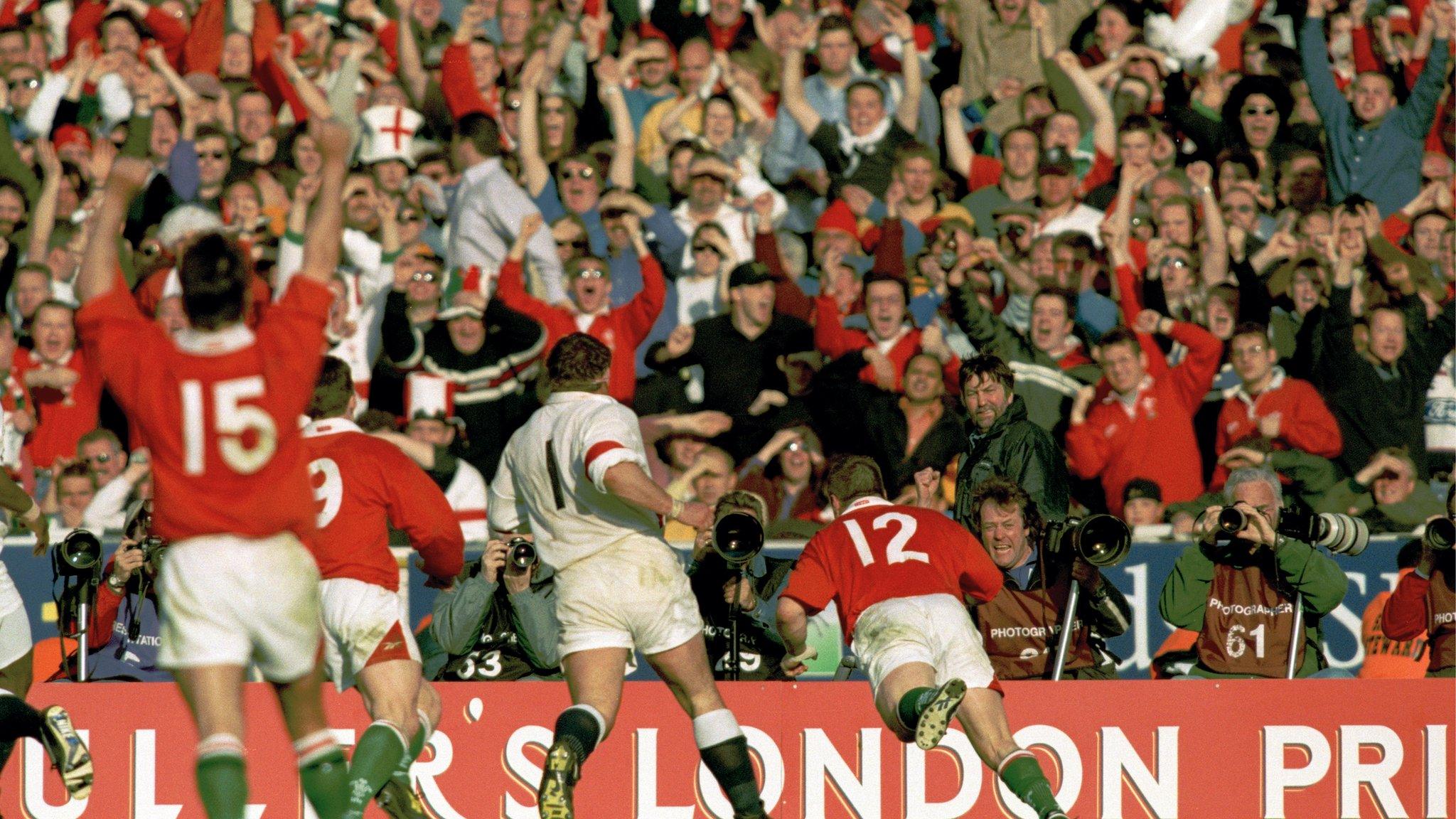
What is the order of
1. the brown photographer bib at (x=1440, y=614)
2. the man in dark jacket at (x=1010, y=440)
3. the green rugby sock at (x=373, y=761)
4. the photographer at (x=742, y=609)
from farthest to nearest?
the brown photographer bib at (x=1440, y=614) < the photographer at (x=742, y=609) < the man in dark jacket at (x=1010, y=440) < the green rugby sock at (x=373, y=761)

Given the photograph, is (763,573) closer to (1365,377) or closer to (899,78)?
(1365,377)

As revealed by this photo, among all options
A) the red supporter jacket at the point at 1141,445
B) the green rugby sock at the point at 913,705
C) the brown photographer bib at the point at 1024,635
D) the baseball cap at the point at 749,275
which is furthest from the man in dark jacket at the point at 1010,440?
the baseball cap at the point at 749,275

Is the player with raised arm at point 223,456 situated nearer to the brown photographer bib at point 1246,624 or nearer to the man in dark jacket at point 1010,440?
the man in dark jacket at point 1010,440

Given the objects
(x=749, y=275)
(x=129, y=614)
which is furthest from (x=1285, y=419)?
(x=129, y=614)

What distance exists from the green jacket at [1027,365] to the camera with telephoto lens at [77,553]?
16.1 ft

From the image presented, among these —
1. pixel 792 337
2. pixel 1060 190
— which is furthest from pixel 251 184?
pixel 1060 190

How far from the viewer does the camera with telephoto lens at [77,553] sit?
9102 mm

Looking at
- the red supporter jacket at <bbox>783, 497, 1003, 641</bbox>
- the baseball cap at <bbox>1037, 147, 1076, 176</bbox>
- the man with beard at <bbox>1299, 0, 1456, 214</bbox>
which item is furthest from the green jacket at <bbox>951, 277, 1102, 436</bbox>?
the red supporter jacket at <bbox>783, 497, 1003, 641</bbox>

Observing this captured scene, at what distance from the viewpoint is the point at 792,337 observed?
11.9 m

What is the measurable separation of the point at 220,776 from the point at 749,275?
247 inches

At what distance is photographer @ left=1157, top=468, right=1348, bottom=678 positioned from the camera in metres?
9.17

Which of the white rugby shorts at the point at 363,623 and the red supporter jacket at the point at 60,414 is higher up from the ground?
the red supporter jacket at the point at 60,414

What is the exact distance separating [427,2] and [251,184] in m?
2.24

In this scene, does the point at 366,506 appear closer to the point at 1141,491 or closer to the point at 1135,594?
the point at 1135,594
